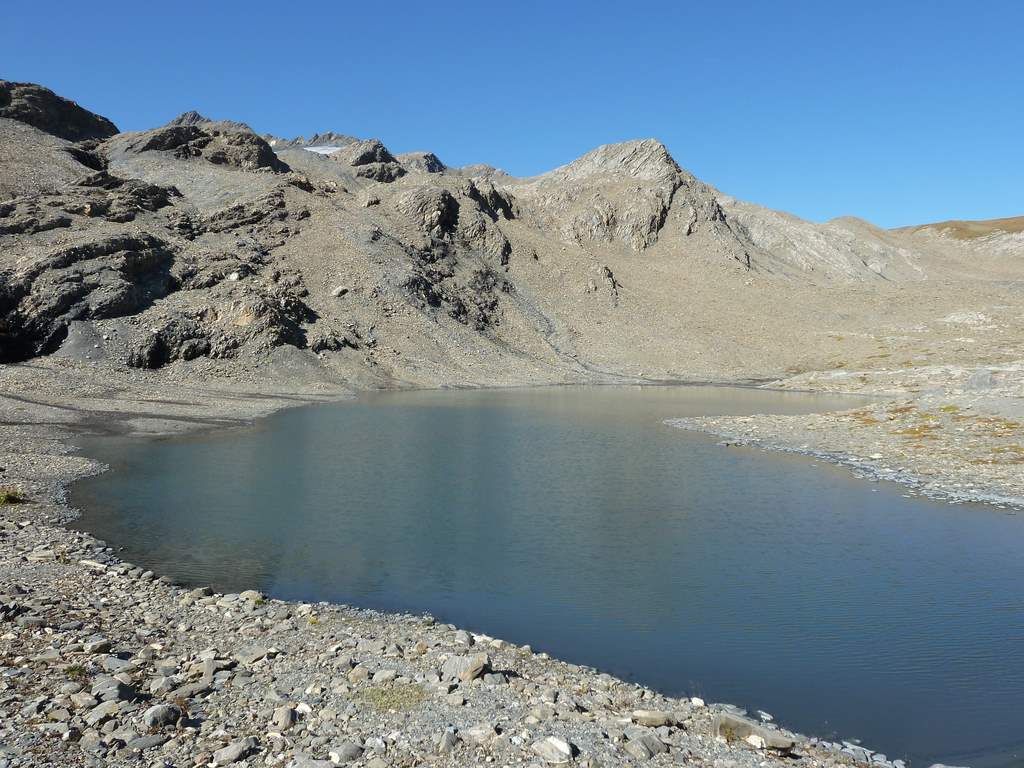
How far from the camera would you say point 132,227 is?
76.4m

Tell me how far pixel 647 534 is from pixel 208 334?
5805 centimetres

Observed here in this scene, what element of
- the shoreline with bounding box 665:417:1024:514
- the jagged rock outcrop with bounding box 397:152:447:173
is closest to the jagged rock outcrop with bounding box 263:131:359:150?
the jagged rock outcrop with bounding box 397:152:447:173

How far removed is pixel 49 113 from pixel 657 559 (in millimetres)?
117903

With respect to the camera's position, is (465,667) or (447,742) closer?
(447,742)

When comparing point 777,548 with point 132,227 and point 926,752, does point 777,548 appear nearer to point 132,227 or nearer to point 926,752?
point 926,752

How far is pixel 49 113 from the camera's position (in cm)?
10062

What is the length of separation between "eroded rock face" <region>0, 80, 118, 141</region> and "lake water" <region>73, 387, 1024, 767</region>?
284 ft

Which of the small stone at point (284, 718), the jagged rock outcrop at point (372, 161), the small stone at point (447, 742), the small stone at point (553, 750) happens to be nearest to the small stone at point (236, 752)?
the small stone at point (284, 718)

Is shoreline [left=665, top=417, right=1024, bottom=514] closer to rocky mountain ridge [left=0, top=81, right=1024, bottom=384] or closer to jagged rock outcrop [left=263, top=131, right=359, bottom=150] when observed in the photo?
rocky mountain ridge [left=0, top=81, right=1024, bottom=384]

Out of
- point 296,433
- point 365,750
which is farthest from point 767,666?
point 296,433

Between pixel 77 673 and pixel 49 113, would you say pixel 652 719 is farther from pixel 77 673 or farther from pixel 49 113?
pixel 49 113

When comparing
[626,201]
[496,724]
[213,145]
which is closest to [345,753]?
[496,724]

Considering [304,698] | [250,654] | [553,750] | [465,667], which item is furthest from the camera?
[250,654]

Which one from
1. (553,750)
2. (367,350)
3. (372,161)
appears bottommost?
(553,750)
